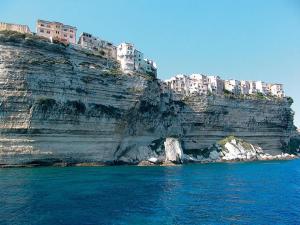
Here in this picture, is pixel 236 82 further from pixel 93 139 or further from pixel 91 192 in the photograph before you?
pixel 91 192

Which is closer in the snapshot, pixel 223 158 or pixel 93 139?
pixel 93 139

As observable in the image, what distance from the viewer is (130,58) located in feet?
226

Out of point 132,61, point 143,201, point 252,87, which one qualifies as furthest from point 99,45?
point 252,87

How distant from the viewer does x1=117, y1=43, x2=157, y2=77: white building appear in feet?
223

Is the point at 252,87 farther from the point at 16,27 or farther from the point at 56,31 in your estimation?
the point at 16,27

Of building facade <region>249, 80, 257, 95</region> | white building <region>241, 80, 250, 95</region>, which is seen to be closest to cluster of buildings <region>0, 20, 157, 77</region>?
white building <region>241, 80, 250, 95</region>

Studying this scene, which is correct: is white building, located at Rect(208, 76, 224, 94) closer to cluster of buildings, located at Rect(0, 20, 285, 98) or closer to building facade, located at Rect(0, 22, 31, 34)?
cluster of buildings, located at Rect(0, 20, 285, 98)

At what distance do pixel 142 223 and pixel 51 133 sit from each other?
36520 mm

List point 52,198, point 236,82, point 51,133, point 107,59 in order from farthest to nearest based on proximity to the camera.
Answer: point 236,82 → point 107,59 → point 51,133 → point 52,198

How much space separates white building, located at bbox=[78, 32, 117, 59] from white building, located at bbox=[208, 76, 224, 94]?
26.8 meters

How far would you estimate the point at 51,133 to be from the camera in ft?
178

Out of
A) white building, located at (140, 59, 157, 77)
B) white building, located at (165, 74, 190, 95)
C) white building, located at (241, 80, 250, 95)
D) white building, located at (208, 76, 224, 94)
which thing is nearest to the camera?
white building, located at (140, 59, 157, 77)

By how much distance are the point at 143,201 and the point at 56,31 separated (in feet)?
145

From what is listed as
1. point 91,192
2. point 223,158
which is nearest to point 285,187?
point 91,192
